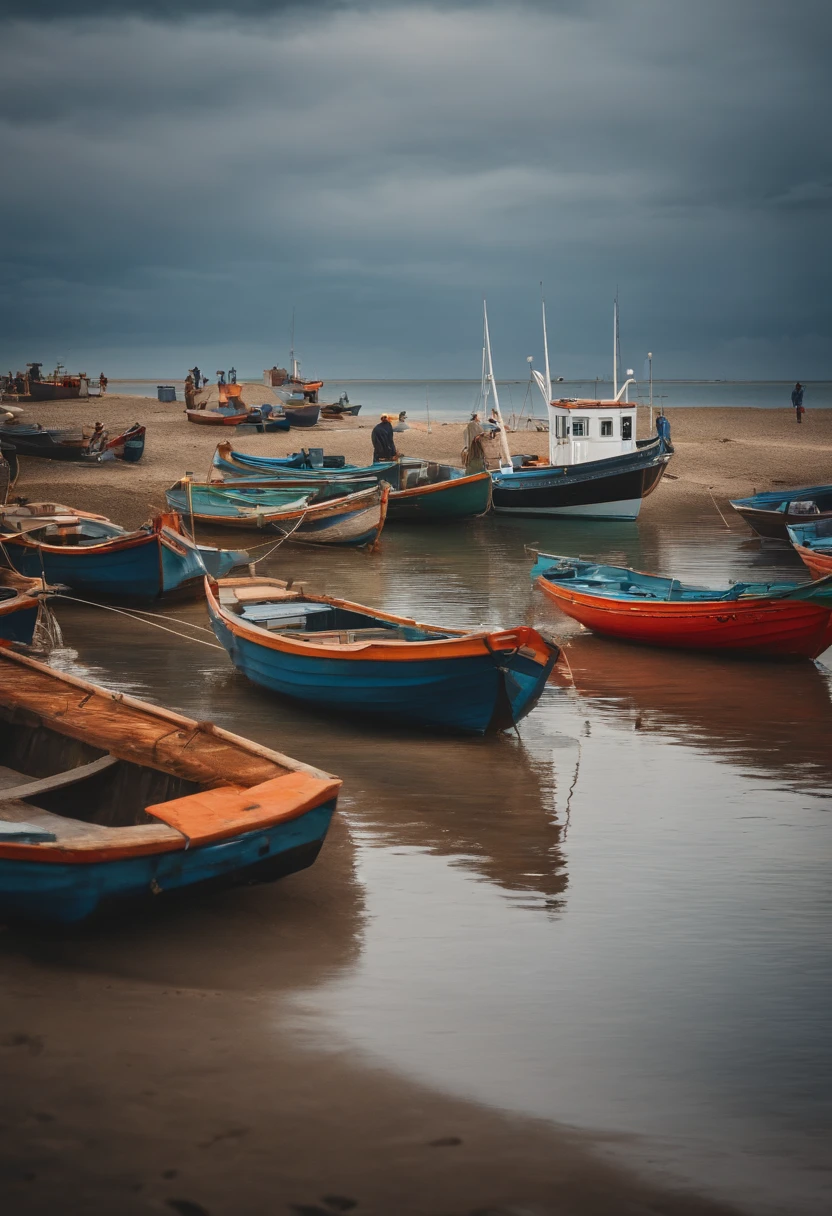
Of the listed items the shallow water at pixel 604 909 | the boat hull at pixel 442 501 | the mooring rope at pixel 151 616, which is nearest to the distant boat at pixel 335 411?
the boat hull at pixel 442 501

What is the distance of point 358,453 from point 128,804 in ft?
97.3

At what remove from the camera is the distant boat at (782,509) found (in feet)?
75.3

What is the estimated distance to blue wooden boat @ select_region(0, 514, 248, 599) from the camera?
1603 centimetres

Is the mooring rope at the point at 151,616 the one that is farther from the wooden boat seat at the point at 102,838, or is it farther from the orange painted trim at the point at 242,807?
the wooden boat seat at the point at 102,838

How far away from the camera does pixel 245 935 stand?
638 cm

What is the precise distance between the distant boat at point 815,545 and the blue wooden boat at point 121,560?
907 centimetres

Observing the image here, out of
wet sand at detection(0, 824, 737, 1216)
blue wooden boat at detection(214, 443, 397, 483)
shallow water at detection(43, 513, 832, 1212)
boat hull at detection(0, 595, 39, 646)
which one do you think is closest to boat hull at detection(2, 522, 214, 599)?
shallow water at detection(43, 513, 832, 1212)

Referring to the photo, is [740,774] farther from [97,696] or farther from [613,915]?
[97,696]

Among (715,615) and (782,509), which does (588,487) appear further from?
(715,615)

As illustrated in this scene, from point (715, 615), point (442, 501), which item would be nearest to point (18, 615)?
point (715, 615)

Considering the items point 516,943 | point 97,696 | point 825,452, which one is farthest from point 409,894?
point 825,452

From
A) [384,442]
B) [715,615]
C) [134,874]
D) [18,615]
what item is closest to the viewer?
[134,874]

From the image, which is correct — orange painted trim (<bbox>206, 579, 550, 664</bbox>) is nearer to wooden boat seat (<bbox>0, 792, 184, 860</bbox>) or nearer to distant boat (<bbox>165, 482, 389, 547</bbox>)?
wooden boat seat (<bbox>0, 792, 184, 860</bbox>)

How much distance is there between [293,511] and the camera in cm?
2277
